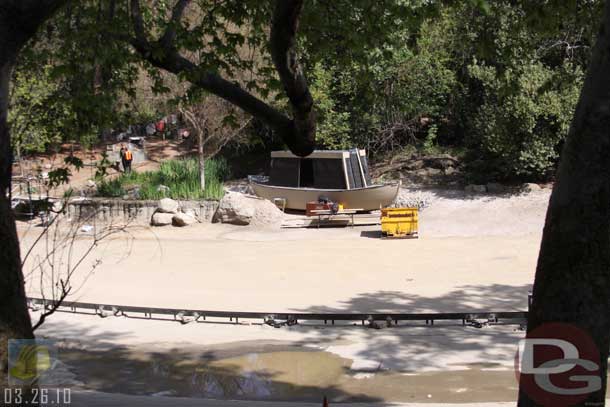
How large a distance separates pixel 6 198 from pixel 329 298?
30.2 feet

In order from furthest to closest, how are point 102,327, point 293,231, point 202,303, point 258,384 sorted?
point 293,231 → point 202,303 → point 102,327 → point 258,384

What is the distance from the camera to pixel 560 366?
185 inches

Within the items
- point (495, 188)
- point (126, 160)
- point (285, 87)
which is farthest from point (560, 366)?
point (126, 160)

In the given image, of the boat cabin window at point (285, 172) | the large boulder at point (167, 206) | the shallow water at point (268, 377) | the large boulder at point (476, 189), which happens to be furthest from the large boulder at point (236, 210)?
the shallow water at point (268, 377)

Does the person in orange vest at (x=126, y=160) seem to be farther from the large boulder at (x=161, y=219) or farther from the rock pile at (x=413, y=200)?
the rock pile at (x=413, y=200)

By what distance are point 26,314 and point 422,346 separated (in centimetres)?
650

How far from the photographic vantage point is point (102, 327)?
11.7 metres

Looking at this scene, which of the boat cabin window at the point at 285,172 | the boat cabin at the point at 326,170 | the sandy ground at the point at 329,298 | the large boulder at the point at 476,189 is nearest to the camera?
the sandy ground at the point at 329,298

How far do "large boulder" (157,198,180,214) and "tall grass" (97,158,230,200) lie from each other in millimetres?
898

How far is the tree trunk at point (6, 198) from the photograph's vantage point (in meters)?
4.41

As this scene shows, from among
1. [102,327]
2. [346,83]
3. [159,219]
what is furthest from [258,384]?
[346,83]

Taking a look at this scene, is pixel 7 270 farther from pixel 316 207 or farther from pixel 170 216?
pixel 170 216

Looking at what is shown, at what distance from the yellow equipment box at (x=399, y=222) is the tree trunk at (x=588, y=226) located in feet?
47.3

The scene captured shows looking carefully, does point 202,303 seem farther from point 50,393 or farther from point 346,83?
point 346,83
